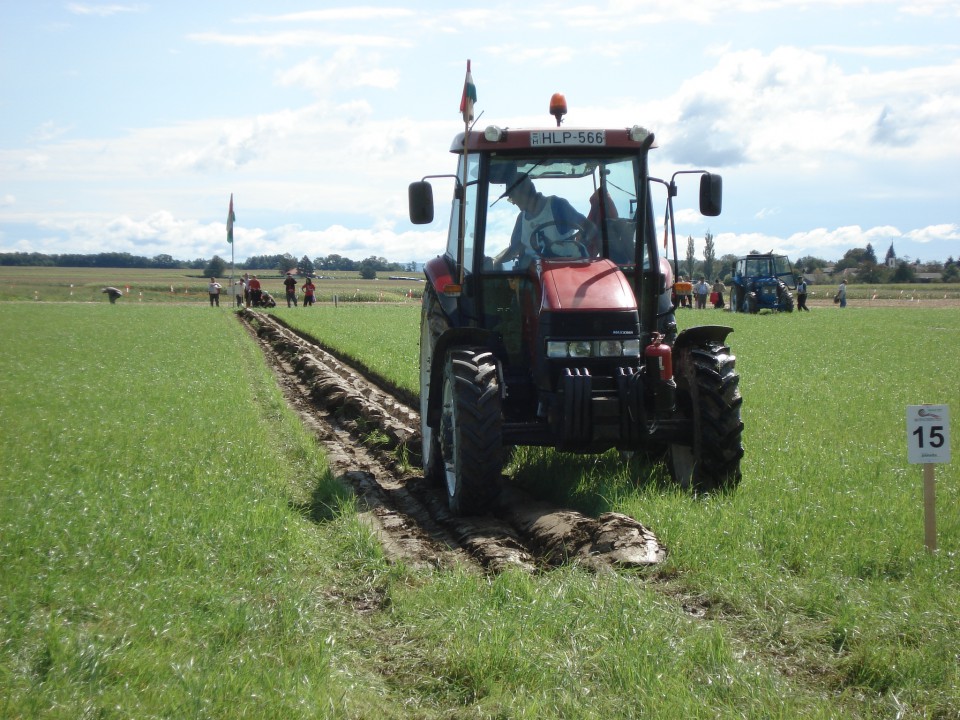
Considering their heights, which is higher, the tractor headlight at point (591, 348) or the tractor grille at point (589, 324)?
the tractor grille at point (589, 324)

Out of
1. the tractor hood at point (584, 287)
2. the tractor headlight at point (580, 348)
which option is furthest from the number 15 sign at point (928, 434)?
the tractor headlight at point (580, 348)

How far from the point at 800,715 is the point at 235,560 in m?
3.19

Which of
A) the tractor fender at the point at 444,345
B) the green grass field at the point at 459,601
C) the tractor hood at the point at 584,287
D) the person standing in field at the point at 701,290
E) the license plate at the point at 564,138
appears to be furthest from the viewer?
the person standing in field at the point at 701,290

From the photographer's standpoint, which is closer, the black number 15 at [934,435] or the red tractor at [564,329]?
the black number 15 at [934,435]

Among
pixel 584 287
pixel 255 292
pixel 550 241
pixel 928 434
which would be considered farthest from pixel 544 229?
pixel 255 292

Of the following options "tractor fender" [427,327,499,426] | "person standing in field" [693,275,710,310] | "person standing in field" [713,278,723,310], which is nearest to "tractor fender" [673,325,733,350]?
"tractor fender" [427,327,499,426]

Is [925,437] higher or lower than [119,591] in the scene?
higher

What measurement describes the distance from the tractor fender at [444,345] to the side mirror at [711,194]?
6.01 ft

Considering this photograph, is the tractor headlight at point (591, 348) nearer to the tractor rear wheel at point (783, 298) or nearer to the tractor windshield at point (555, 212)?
the tractor windshield at point (555, 212)

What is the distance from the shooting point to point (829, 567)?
5.22 m

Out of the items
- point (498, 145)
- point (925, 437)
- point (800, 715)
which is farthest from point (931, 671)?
point (498, 145)

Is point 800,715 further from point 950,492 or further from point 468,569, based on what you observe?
point 950,492

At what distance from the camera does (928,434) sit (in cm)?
573

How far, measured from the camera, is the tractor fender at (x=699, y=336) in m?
7.42
